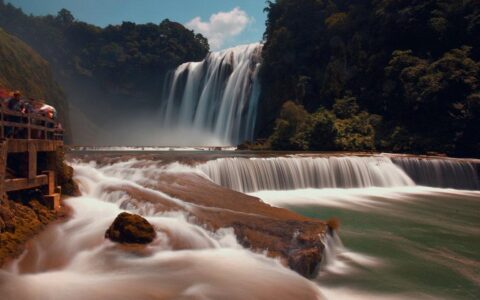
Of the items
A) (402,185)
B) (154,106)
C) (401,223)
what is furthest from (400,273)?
(154,106)

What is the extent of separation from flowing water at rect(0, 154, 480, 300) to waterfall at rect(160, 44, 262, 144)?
1203 inches

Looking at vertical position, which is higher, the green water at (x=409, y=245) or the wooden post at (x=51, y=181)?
the wooden post at (x=51, y=181)

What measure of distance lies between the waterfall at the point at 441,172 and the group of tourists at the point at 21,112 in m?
18.8

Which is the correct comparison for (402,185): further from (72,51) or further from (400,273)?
(72,51)

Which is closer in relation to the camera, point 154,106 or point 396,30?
point 396,30

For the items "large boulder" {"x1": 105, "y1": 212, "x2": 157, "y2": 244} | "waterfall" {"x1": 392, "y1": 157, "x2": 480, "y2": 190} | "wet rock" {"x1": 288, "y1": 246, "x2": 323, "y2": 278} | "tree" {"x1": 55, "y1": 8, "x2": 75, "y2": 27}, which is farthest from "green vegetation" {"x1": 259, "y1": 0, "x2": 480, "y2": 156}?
"tree" {"x1": 55, "y1": 8, "x2": 75, "y2": 27}

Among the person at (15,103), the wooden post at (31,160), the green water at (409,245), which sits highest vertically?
the person at (15,103)

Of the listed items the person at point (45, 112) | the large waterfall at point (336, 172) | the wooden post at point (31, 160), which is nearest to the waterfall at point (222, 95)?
the large waterfall at point (336, 172)

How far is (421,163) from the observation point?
71.4 ft

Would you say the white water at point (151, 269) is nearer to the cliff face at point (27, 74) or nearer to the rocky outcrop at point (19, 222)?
the rocky outcrop at point (19, 222)

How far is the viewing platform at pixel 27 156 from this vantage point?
27.5 ft

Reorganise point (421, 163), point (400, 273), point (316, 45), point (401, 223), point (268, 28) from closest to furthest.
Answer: point (400, 273), point (401, 223), point (421, 163), point (316, 45), point (268, 28)

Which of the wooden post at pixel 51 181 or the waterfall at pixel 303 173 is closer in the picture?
the wooden post at pixel 51 181

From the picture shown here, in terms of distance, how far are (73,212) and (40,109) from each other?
3420 millimetres
